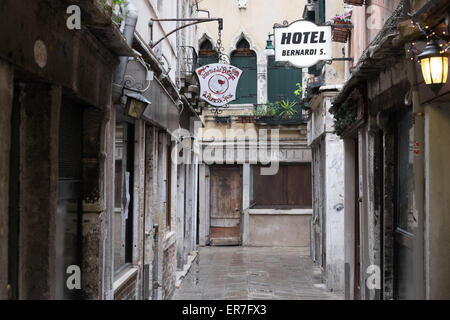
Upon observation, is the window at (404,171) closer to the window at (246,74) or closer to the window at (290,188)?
the window at (290,188)

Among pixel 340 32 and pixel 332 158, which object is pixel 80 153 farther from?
pixel 332 158

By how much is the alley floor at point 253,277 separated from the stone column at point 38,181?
632 cm

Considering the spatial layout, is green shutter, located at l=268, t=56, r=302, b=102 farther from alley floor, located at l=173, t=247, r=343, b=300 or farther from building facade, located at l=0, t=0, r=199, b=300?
building facade, located at l=0, t=0, r=199, b=300

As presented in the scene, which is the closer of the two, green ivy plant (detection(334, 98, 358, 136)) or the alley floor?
green ivy plant (detection(334, 98, 358, 136))

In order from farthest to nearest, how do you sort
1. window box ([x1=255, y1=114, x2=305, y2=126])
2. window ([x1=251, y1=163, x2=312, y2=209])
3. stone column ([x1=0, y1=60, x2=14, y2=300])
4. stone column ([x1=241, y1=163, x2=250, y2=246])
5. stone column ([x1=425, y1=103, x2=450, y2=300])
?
window ([x1=251, y1=163, x2=312, y2=209]) < stone column ([x1=241, y1=163, x2=250, y2=246]) < window box ([x1=255, y1=114, x2=305, y2=126]) < stone column ([x1=425, y1=103, x2=450, y2=300]) < stone column ([x1=0, y1=60, x2=14, y2=300])

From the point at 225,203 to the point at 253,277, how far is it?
6311 mm

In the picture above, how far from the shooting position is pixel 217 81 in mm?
12133

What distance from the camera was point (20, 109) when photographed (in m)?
4.13

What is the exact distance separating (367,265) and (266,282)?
4351mm

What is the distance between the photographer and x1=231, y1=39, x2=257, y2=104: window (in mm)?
18359

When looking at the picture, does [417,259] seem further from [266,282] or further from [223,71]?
[223,71]

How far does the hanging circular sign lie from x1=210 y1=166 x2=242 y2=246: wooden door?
6583 mm

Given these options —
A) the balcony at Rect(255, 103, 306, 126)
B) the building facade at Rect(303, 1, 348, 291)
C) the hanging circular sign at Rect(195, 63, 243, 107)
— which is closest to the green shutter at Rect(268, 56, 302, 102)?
the balcony at Rect(255, 103, 306, 126)

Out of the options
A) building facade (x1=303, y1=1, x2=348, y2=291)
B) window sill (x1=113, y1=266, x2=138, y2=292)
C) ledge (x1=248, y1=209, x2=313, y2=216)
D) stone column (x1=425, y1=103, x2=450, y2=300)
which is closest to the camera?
stone column (x1=425, y1=103, x2=450, y2=300)
